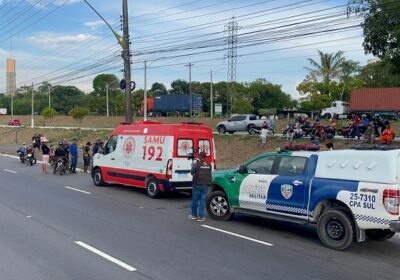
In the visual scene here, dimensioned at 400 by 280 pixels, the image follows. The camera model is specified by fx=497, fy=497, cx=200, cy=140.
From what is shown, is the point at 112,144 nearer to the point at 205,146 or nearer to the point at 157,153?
the point at 157,153

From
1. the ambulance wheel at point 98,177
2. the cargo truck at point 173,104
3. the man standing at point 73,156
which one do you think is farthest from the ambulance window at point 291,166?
the cargo truck at point 173,104

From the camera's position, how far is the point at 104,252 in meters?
7.94

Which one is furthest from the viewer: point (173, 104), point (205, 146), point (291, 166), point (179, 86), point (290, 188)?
point (179, 86)

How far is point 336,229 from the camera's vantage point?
8.87 meters

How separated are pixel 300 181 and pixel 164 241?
2798mm

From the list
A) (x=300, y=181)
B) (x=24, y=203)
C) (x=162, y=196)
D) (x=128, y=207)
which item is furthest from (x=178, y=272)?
(x=162, y=196)

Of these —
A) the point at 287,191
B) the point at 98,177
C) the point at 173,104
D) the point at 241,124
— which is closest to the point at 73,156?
the point at 98,177

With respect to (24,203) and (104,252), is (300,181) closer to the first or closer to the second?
(104,252)

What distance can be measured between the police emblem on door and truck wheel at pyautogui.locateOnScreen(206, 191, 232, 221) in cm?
179

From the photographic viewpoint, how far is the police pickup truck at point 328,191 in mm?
8242

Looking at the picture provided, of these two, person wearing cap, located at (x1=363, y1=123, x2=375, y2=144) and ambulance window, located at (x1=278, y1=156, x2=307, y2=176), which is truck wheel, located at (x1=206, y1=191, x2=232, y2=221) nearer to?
ambulance window, located at (x1=278, y1=156, x2=307, y2=176)

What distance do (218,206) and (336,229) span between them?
10.5 feet

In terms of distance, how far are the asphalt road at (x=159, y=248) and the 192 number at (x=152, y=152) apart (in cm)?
213

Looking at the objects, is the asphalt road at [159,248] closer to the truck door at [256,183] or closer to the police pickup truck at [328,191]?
the police pickup truck at [328,191]
